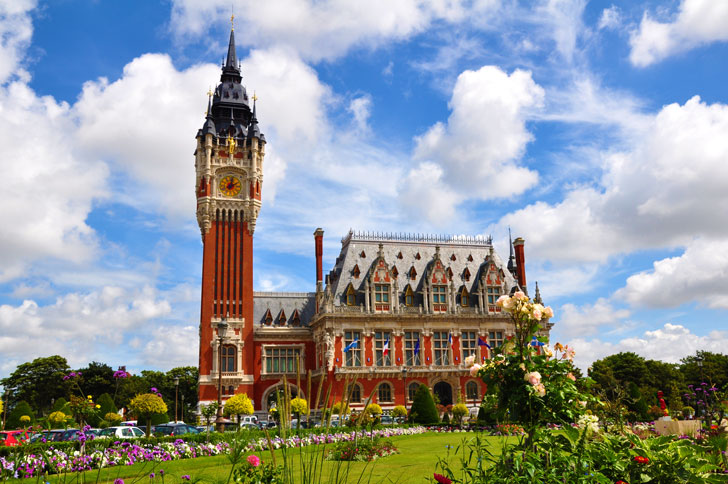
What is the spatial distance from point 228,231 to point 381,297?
50.9 ft

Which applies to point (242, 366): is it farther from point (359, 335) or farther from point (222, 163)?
point (222, 163)

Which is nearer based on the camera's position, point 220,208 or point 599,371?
point 220,208

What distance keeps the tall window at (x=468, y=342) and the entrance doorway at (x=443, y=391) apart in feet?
9.93

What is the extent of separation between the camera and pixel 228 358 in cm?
5462

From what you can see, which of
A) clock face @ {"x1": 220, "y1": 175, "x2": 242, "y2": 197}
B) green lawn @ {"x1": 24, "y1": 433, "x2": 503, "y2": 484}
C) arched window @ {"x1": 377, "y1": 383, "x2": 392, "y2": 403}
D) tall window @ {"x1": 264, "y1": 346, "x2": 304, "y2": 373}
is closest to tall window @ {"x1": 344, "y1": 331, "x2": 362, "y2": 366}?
arched window @ {"x1": 377, "y1": 383, "x2": 392, "y2": 403}

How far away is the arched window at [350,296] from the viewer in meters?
55.3

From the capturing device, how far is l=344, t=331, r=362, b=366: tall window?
53156mm

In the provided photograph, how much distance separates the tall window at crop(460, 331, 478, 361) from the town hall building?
0.09 m

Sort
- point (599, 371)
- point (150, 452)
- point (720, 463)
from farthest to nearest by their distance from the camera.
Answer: point (599, 371) → point (150, 452) → point (720, 463)

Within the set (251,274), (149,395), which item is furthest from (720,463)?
(251,274)

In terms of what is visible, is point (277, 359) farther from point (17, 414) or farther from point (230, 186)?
point (17, 414)

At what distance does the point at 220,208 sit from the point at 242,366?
14720 millimetres

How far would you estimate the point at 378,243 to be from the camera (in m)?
60.1

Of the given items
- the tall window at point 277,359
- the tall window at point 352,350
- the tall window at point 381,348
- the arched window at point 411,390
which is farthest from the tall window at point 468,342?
the tall window at point 277,359
